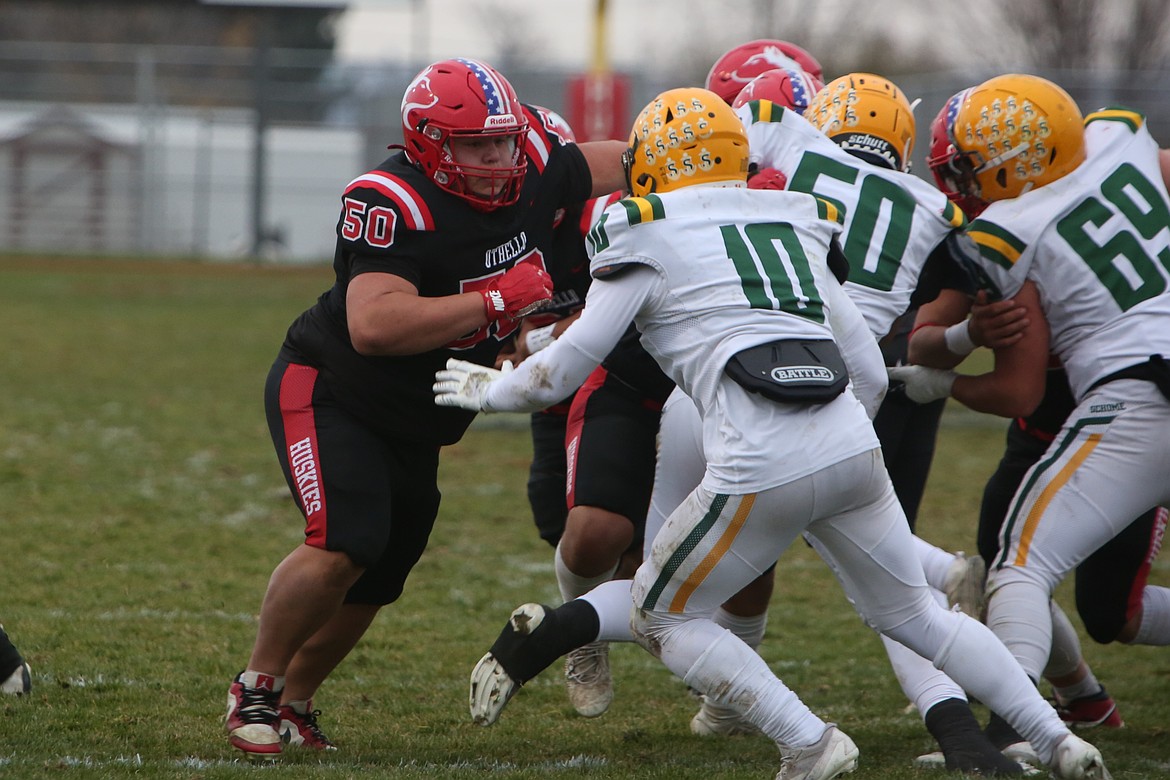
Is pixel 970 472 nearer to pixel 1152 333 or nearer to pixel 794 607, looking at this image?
pixel 794 607

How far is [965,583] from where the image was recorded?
3939 mm

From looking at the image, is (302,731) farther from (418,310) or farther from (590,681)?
(418,310)

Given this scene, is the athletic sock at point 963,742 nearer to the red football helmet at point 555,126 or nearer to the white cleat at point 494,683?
the white cleat at point 494,683

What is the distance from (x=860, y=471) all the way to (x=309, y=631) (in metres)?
1.52

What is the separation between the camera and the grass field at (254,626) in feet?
12.3

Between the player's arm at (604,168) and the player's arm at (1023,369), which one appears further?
the player's arm at (604,168)

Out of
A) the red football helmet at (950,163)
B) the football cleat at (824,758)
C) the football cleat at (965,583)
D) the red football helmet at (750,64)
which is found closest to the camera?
the football cleat at (824,758)

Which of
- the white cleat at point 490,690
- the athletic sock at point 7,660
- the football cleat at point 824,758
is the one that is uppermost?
the football cleat at point 824,758

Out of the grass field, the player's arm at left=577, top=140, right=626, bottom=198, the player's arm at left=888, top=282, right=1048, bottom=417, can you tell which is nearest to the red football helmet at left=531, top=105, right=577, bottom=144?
the player's arm at left=577, top=140, right=626, bottom=198

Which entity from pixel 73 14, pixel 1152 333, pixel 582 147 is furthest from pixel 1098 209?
pixel 73 14

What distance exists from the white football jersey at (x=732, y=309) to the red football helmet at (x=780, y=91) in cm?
120

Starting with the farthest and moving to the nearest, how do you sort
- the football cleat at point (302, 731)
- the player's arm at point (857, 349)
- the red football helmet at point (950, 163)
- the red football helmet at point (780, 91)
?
the red football helmet at point (780, 91), the red football helmet at point (950, 163), the football cleat at point (302, 731), the player's arm at point (857, 349)

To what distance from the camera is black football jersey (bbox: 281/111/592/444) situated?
11.8ft

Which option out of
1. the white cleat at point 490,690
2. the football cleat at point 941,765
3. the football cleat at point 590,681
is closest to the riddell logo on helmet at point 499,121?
the white cleat at point 490,690
